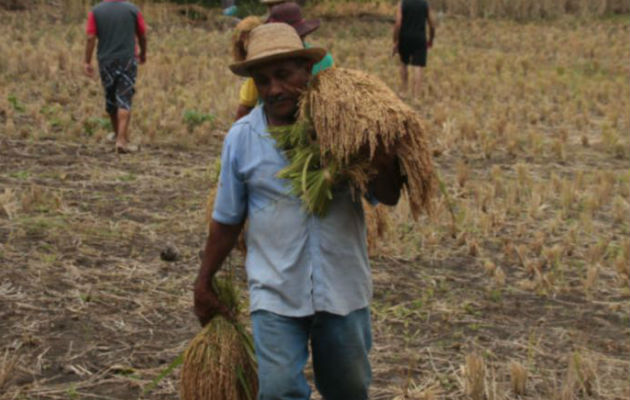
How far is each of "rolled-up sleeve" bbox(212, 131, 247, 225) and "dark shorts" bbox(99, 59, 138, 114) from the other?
665 centimetres

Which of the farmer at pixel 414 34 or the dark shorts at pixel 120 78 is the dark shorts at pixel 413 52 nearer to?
the farmer at pixel 414 34

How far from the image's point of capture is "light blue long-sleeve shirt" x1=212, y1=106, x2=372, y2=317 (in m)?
3.37

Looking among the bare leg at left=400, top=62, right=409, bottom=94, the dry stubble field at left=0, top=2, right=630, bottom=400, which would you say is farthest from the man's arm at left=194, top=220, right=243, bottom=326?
the bare leg at left=400, top=62, right=409, bottom=94

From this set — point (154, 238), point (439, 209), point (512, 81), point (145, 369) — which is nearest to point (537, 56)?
point (512, 81)

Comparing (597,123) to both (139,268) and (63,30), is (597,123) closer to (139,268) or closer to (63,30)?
(139,268)

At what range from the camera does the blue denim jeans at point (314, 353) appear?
336 centimetres

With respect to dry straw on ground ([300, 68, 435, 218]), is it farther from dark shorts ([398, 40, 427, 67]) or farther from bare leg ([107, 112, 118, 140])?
dark shorts ([398, 40, 427, 67])

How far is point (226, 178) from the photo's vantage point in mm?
3475

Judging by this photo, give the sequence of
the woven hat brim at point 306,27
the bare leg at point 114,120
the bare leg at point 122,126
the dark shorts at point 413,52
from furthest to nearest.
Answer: the dark shorts at point 413,52 < the bare leg at point 114,120 < the bare leg at point 122,126 < the woven hat brim at point 306,27

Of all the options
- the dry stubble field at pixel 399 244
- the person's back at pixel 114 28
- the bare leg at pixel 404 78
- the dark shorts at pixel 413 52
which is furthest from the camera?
the bare leg at pixel 404 78

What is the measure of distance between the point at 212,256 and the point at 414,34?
10724 millimetres

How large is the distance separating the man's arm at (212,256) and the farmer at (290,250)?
0.04 feet

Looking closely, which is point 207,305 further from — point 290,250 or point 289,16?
point 289,16

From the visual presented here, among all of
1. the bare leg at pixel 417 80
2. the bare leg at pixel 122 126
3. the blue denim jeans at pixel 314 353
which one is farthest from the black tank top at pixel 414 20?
the blue denim jeans at pixel 314 353
